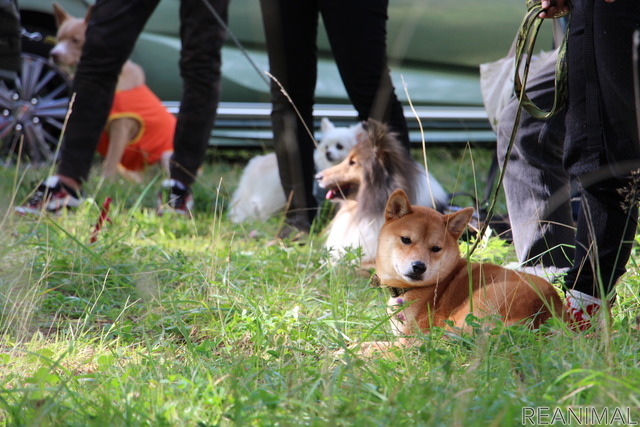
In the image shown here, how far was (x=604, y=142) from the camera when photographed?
1901mm

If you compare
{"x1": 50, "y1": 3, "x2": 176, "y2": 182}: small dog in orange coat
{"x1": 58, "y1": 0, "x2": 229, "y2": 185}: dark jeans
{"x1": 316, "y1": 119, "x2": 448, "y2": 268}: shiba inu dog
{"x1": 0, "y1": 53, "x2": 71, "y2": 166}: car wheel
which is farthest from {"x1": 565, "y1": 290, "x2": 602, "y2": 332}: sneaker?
{"x1": 0, "y1": 53, "x2": 71, "y2": 166}: car wheel

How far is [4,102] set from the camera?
5.11 m

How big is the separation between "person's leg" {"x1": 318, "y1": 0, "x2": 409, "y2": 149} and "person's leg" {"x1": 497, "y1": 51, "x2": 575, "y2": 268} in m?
0.66

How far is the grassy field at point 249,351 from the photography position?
152 cm

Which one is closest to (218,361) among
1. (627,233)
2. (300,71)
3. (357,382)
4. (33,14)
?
(357,382)

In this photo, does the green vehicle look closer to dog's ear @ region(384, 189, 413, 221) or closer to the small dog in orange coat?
the small dog in orange coat

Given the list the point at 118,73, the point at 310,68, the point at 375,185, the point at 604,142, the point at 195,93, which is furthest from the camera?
the point at 195,93

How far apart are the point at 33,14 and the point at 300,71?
301cm

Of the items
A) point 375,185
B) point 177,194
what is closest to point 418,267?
point 375,185

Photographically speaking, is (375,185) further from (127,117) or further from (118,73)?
Result: (127,117)

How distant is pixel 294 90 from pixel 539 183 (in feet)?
4.35

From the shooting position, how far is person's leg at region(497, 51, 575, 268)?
2.51 m

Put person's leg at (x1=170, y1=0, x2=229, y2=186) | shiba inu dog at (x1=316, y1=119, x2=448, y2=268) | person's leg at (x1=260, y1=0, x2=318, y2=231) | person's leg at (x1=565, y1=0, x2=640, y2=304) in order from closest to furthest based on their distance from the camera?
person's leg at (x1=565, y1=0, x2=640, y2=304)
shiba inu dog at (x1=316, y1=119, x2=448, y2=268)
person's leg at (x1=260, y1=0, x2=318, y2=231)
person's leg at (x1=170, y1=0, x2=229, y2=186)

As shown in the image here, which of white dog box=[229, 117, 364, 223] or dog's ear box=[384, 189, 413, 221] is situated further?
white dog box=[229, 117, 364, 223]
